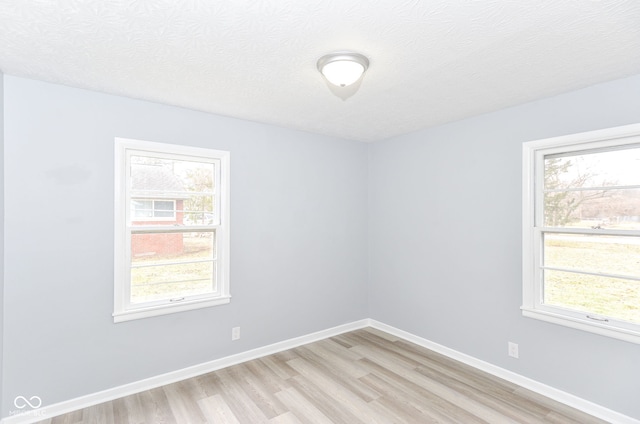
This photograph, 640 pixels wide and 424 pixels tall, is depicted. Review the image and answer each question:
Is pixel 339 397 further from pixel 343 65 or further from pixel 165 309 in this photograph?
pixel 343 65

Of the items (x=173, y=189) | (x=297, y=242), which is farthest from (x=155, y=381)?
(x=297, y=242)

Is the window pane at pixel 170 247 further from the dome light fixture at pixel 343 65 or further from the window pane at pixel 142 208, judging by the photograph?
the dome light fixture at pixel 343 65

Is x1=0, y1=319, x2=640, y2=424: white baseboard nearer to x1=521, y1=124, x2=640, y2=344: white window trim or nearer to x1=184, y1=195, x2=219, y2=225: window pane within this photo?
x1=521, y1=124, x2=640, y2=344: white window trim

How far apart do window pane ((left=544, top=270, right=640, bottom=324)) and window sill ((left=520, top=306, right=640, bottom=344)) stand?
11cm

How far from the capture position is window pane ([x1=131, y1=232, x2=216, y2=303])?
2807 mm

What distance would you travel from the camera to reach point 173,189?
2.97 m

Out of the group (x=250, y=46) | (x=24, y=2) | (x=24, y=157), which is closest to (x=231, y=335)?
(x=24, y=157)

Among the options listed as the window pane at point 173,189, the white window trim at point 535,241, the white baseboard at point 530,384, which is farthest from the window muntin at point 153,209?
the white window trim at point 535,241

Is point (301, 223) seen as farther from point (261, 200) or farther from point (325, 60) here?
point (325, 60)

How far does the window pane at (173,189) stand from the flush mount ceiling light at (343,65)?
1673 millimetres

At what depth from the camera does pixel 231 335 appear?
323 cm

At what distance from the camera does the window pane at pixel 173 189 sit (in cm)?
280

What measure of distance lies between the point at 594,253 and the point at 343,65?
2388 millimetres

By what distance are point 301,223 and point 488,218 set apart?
6.42 feet
